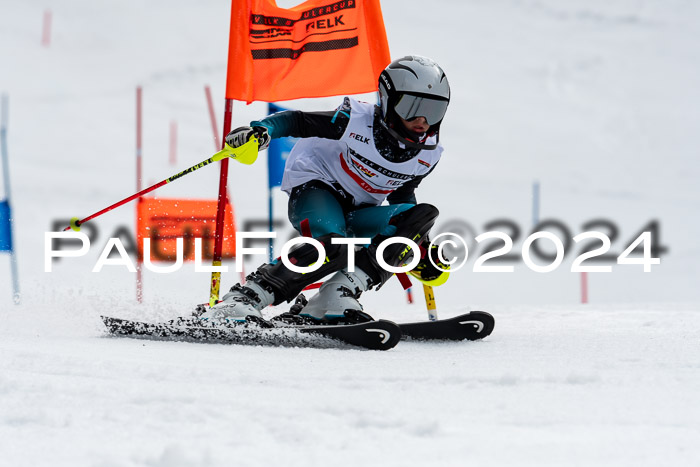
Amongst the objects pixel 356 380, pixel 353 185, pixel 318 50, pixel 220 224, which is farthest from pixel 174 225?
pixel 356 380

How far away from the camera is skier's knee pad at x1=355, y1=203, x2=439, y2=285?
3.18 meters

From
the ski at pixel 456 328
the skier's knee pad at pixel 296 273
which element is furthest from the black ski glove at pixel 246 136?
Answer: the ski at pixel 456 328

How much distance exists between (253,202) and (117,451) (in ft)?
35.9

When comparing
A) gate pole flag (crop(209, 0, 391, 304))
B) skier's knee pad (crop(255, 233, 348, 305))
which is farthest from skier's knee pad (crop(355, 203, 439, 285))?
gate pole flag (crop(209, 0, 391, 304))

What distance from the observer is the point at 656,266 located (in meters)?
10.8

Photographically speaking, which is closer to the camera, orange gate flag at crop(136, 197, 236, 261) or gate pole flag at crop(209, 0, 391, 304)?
gate pole flag at crop(209, 0, 391, 304)

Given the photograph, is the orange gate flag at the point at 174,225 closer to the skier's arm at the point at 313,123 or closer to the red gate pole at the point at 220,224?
the red gate pole at the point at 220,224

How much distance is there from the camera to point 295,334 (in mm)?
2734

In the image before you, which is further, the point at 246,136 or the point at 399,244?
the point at 399,244

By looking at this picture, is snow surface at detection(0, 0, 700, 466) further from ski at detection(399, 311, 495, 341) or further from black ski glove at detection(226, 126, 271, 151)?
black ski glove at detection(226, 126, 271, 151)

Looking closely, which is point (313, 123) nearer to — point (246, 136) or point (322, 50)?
point (246, 136)

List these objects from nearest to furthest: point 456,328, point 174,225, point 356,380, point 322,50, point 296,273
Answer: point 356,380
point 296,273
point 456,328
point 322,50
point 174,225

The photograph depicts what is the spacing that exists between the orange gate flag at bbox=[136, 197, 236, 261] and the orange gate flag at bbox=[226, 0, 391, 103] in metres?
1.35

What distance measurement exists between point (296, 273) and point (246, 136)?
65 centimetres
